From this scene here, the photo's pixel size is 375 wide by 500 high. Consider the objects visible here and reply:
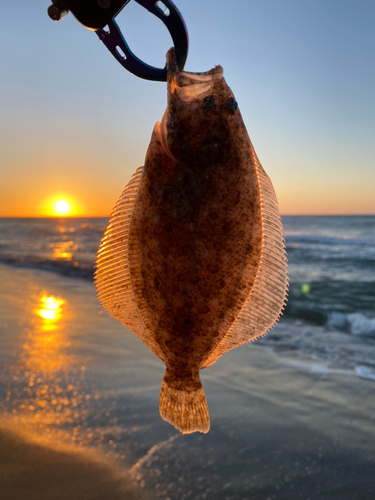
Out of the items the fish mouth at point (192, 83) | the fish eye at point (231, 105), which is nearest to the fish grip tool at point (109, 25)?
the fish mouth at point (192, 83)

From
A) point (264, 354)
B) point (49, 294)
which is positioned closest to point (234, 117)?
point (264, 354)

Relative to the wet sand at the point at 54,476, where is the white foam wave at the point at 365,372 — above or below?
below

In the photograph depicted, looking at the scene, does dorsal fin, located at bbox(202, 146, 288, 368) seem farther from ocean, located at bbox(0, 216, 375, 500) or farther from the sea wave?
the sea wave

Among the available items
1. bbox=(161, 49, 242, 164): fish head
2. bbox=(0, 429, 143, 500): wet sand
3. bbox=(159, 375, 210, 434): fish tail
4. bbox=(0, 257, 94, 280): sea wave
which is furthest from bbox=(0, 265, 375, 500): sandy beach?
bbox=(0, 257, 94, 280): sea wave

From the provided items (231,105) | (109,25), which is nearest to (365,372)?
(231,105)

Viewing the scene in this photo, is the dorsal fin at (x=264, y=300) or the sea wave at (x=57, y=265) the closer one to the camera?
the dorsal fin at (x=264, y=300)

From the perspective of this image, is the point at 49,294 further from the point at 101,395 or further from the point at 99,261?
the point at 99,261

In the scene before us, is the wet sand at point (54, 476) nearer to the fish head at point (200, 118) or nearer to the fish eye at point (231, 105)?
the fish head at point (200, 118)
